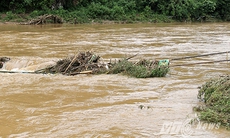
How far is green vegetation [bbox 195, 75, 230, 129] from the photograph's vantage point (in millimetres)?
5398

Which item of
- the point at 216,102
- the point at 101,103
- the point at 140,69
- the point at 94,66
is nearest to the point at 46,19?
the point at 94,66

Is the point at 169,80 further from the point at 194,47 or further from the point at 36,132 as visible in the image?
the point at 194,47

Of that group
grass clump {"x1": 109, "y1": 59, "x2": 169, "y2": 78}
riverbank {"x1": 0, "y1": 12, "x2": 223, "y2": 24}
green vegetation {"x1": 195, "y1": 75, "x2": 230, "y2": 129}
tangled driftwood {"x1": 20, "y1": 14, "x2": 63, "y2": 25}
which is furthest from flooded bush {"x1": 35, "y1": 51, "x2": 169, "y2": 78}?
riverbank {"x1": 0, "y1": 12, "x2": 223, "y2": 24}

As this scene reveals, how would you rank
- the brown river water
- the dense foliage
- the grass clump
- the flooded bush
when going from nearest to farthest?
1. the brown river water
2. the grass clump
3. the flooded bush
4. the dense foliage

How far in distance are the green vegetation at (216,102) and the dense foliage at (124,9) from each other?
78.4ft

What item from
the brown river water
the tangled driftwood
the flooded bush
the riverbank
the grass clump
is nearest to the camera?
the brown river water

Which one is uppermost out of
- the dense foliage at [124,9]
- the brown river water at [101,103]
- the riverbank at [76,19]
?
the dense foliage at [124,9]

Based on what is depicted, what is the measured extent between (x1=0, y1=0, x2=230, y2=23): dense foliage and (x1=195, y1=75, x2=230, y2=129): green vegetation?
78.4 ft

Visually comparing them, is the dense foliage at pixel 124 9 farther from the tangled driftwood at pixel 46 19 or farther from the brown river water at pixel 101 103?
the brown river water at pixel 101 103

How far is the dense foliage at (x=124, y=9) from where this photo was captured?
1216 inches

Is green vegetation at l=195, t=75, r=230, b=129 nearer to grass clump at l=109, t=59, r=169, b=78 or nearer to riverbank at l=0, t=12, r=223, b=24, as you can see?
grass clump at l=109, t=59, r=169, b=78

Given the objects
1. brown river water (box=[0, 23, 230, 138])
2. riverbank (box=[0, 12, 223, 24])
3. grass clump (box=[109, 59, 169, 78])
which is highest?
riverbank (box=[0, 12, 223, 24])

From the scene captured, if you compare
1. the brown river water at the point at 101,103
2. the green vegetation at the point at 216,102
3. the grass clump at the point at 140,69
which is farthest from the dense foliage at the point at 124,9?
the green vegetation at the point at 216,102

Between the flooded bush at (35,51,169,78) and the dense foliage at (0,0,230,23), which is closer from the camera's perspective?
the flooded bush at (35,51,169,78)
